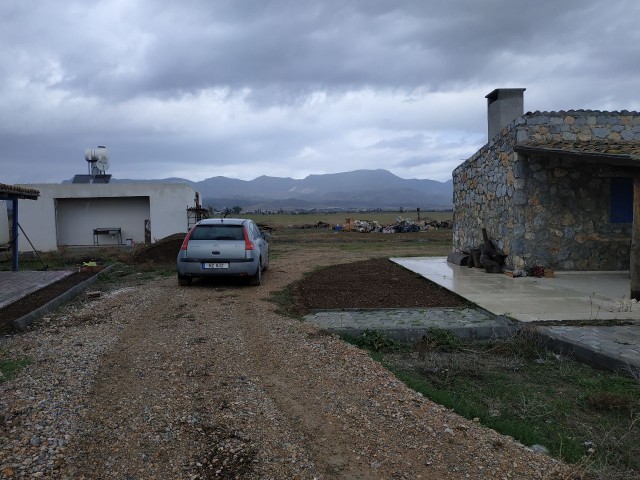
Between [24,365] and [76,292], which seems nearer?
[24,365]

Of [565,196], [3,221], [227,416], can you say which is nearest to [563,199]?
[565,196]

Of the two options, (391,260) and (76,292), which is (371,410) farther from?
(391,260)

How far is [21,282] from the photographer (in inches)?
465

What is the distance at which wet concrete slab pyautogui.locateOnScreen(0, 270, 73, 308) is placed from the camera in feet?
32.2

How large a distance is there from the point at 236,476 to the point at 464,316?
5.30 meters

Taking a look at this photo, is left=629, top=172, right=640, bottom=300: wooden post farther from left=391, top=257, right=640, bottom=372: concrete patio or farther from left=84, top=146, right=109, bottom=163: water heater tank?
left=84, top=146, right=109, bottom=163: water heater tank

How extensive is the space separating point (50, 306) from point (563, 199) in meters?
11.0

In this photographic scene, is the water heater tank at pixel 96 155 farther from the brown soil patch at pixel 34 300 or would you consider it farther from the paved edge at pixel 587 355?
the paved edge at pixel 587 355

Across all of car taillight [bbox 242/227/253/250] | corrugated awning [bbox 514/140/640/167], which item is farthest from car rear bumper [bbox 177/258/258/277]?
corrugated awning [bbox 514/140/640/167]

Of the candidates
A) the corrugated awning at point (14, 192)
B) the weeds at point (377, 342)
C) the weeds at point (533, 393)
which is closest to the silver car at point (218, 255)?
the weeds at point (377, 342)

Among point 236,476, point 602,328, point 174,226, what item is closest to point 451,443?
point 236,476

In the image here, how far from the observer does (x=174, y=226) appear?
975 inches

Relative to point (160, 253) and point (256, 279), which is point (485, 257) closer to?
point (256, 279)

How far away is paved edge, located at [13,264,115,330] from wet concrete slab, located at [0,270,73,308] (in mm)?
822
